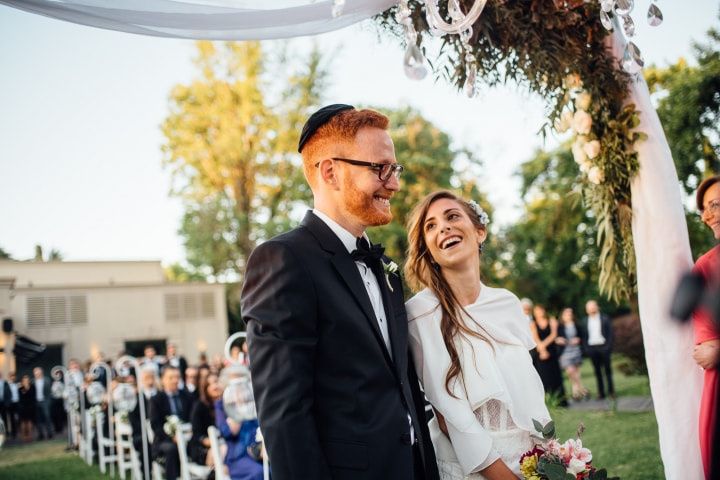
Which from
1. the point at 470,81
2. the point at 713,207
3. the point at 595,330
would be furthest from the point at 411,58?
the point at 595,330

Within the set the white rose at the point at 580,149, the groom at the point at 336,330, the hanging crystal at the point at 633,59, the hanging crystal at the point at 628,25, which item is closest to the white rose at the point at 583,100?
the white rose at the point at 580,149

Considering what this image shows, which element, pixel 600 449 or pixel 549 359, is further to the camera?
pixel 549 359

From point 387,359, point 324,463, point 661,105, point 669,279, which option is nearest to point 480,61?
point 669,279

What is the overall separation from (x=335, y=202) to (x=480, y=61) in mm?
1799

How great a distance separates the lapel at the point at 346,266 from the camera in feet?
7.80

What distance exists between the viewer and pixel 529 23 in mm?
3582

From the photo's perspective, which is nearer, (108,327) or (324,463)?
(324,463)

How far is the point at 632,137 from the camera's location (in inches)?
147

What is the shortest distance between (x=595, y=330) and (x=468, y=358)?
10915 millimetres

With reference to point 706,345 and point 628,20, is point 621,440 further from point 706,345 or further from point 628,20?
point 628,20

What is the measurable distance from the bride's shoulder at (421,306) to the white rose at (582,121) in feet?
5.53

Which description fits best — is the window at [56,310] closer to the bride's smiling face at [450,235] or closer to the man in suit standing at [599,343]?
the man in suit standing at [599,343]

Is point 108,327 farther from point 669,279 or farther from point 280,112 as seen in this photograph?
point 669,279

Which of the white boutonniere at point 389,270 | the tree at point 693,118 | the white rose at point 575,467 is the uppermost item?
the tree at point 693,118
